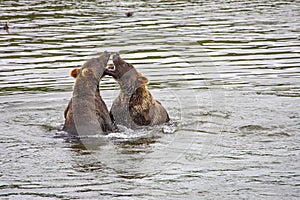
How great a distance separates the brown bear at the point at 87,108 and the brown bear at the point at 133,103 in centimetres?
36

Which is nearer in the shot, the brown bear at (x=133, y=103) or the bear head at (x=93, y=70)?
the bear head at (x=93, y=70)

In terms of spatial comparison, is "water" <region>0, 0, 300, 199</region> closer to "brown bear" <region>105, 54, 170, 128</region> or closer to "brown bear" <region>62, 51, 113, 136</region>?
"brown bear" <region>62, 51, 113, 136</region>

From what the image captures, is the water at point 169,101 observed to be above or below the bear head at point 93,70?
below

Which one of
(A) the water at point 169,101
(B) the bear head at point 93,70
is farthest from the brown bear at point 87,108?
(A) the water at point 169,101

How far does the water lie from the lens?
876cm

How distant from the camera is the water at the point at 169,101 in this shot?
876cm

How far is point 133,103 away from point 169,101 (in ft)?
6.61

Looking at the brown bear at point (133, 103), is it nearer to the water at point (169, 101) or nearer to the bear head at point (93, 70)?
the bear head at point (93, 70)

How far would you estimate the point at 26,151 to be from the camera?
33.9 feet

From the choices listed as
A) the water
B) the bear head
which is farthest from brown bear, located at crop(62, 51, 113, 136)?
the water

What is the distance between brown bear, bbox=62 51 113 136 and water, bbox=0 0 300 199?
0.99 ft

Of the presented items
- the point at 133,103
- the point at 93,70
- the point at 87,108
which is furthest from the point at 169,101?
the point at 87,108

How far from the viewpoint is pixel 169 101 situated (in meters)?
14.0

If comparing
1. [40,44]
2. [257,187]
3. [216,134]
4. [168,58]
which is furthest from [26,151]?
[40,44]
